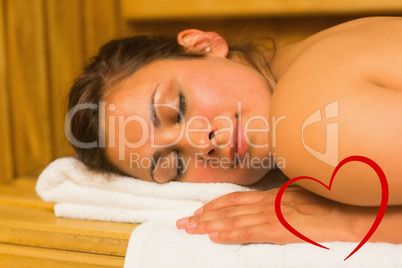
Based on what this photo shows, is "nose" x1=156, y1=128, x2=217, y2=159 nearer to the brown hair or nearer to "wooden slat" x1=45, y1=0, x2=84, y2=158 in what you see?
the brown hair

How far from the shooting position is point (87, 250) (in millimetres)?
933

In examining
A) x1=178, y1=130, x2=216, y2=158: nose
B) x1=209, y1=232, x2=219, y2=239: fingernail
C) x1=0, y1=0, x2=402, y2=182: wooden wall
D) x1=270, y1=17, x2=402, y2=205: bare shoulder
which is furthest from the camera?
x1=0, y1=0, x2=402, y2=182: wooden wall

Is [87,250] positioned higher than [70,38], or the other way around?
[70,38]

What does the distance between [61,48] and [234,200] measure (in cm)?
103

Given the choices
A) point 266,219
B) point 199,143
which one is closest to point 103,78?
point 199,143

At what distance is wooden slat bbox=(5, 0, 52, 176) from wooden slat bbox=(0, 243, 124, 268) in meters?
0.62

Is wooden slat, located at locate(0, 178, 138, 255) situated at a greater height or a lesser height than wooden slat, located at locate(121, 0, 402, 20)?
lesser

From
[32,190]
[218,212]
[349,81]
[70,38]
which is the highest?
[349,81]

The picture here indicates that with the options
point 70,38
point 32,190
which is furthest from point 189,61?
point 70,38

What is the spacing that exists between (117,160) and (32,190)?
45cm

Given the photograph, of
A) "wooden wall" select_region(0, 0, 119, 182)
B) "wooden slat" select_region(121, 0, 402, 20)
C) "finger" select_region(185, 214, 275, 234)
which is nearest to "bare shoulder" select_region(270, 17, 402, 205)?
"finger" select_region(185, 214, 275, 234)

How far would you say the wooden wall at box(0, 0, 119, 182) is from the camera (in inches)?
60.7

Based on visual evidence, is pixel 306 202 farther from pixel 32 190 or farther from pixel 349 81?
pixel 32 190

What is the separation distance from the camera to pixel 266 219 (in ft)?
2.71
